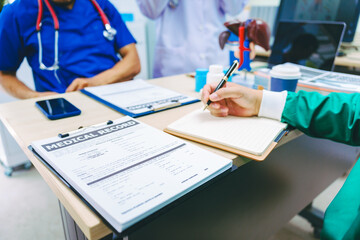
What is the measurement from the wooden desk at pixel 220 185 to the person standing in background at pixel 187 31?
615 millimetres

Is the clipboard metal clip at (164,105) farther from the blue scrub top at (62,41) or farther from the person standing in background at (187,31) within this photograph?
the person standing in background at (187,31)

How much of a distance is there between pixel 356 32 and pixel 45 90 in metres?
2.12

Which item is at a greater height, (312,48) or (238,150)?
(312,48)

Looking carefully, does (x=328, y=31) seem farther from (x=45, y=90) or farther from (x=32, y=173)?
(x=32, y=173)

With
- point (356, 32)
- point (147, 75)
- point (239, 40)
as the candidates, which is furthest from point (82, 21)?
point (356, 32)

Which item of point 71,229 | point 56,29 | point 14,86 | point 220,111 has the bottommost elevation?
point 71,229

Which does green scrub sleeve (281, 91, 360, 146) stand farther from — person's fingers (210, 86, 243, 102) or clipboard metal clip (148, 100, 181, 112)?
clipboard metal clip (148, 100, 181, 112)

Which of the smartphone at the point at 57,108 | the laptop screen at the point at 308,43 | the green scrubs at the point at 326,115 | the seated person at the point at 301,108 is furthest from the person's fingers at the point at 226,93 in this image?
the laptop screen at the point at 308,43

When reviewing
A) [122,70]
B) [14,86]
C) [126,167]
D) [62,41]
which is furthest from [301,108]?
[14,86]

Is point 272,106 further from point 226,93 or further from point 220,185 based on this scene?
point 220,185

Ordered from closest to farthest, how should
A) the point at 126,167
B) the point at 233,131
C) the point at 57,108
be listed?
1. the point at 126,167
2. the point at 233,131
3. the point at 57,108

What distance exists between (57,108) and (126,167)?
17.1 inches

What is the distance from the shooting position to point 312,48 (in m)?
1.25

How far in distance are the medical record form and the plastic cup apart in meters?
0.48
